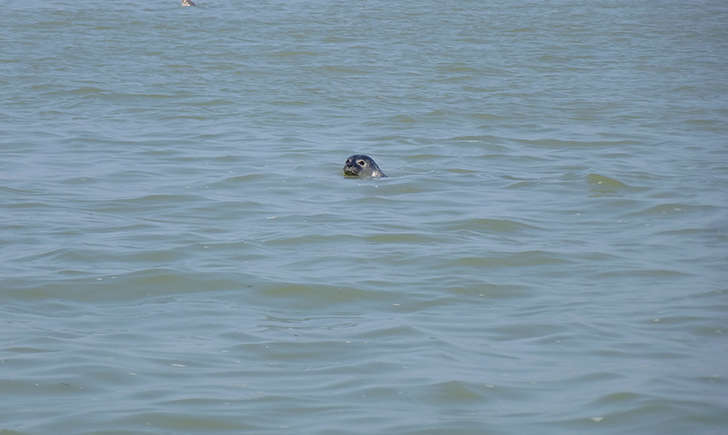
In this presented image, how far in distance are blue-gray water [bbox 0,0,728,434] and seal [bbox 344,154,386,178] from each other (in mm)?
162

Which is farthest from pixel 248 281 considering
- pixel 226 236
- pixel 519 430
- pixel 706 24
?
pixel 706 24

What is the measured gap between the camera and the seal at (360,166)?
11.4 m

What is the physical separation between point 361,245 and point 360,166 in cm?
266

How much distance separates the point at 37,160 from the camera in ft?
40.0

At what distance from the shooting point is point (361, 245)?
8.91m

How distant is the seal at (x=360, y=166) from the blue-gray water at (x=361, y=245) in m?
0.16

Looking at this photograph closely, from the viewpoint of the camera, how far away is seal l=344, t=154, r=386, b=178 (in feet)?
37.5

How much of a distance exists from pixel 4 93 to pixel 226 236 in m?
8.84

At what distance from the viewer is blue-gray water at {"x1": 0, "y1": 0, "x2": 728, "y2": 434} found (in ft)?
18.3

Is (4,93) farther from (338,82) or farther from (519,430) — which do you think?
(519,430)

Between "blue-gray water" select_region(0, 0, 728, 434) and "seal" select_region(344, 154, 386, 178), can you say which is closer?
"blue-gray water" select_region(0, 0, 728, 434)

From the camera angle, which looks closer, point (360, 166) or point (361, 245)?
point (361, 245)

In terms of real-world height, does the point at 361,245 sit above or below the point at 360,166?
above

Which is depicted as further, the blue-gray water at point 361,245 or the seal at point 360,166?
the seal at point 360,166
